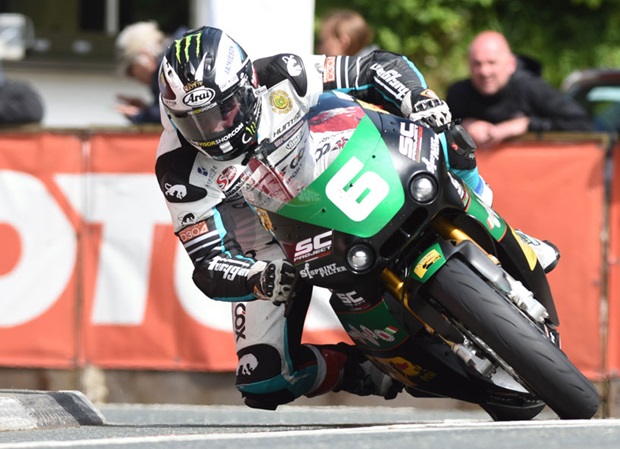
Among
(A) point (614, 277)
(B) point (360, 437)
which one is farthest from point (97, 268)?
(B) point (360, 437)

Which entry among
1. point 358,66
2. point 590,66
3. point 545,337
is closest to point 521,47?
point 590,66

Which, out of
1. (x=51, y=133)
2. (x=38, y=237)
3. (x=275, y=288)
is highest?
(x=275, y=288)

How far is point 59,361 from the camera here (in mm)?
8070

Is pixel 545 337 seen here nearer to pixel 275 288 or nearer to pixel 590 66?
pixel 275 288

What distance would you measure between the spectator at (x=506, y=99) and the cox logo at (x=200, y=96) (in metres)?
3.26

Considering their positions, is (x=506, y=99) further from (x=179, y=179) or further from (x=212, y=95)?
(x=212, y=95)

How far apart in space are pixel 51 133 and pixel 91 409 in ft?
8.05

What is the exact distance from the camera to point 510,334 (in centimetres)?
490

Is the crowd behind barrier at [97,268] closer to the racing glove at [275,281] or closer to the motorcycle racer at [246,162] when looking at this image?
the motorcycle racer at [246,162]

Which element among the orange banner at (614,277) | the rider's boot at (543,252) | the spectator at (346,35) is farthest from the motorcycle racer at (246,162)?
the spectator at (346,35)

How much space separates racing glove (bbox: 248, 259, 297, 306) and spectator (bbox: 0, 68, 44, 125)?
4149 mm

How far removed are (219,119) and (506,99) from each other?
3481 millimetres

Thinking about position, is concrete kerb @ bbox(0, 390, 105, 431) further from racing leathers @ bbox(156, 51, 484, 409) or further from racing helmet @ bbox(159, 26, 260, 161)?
racing helmet @ bbox(159, 26, 260, 161)

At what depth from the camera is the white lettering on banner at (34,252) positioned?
8.05 meters
